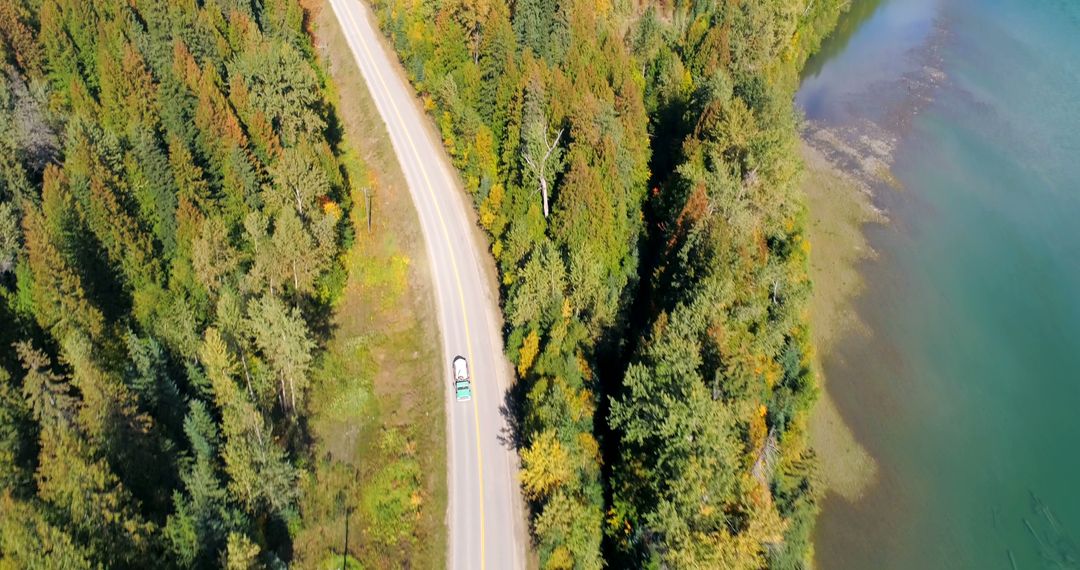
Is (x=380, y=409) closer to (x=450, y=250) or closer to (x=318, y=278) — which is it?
(x=318, y=278)

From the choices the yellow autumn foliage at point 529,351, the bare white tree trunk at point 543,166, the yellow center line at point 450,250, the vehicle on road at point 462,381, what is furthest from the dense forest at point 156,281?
the bare white tree trunk at point 543,166

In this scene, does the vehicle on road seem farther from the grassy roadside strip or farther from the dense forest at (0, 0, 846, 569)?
the dense forest at (0, 0, 846, 569)

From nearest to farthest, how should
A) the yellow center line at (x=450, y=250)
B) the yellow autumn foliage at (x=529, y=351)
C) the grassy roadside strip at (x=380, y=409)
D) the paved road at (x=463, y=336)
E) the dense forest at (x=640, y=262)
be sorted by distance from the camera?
the dense forest at (x=640, y=262)
the grassy roadside strip at (x=380, y=409)
the paved road at (x=463, y=336)
the yellow center line at (x=450, y=250)
the yellow autumn foliage at (x=529, y=351)

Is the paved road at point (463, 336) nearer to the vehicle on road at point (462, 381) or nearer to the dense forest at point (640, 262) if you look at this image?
the vehicle on road at point (462, 381)

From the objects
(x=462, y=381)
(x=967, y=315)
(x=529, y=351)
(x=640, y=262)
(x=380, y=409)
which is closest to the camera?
(x=529, y=351)

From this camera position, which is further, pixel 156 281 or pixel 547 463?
pixel 156 281

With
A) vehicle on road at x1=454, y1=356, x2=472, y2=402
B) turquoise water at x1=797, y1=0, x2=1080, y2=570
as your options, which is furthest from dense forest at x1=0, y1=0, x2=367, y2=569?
turquoise water at x1=797, y1=0, x2=1080, y2=570

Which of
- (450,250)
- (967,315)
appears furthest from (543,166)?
(967,315)
